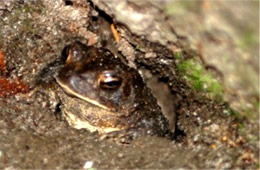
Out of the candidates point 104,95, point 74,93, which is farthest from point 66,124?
point 104,95

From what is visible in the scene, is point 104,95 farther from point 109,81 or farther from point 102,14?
point 102,14

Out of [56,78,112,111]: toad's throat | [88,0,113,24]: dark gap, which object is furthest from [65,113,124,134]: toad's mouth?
[88,0,113,24]: dark gap

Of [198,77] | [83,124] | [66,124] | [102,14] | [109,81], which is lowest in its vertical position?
[83,124]

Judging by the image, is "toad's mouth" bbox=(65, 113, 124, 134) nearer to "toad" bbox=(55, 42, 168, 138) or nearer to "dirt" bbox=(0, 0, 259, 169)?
"toad" bbox=(55, 42, 168, 138)

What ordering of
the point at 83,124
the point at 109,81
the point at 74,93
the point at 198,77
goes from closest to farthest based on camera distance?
the point at 198,77 < the point at 74,93 < the point at 109,81 < the point at 83,124

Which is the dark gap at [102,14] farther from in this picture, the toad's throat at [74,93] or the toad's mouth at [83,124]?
the toad's mouth at [83,124]

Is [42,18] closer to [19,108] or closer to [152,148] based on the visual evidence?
[19,108]
